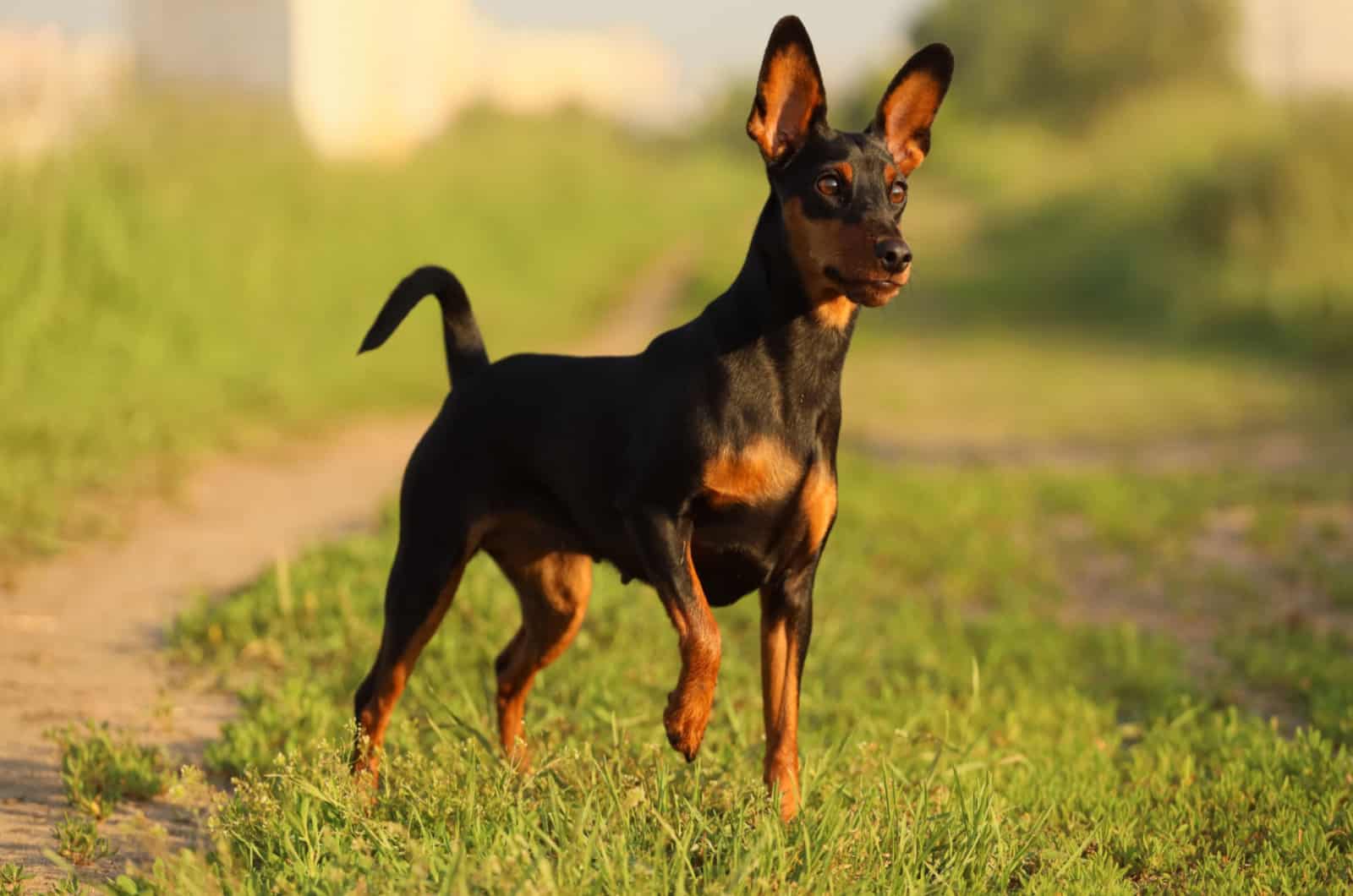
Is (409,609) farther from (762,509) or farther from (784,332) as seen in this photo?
(784,332)

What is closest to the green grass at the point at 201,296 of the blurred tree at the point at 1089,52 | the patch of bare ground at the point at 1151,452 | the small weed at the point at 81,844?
the small weed at the point at 81,844

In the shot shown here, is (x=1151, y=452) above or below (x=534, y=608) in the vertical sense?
above

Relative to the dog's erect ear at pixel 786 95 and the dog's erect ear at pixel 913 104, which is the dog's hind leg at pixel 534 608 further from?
the dog's erect ear at pixel 913 104

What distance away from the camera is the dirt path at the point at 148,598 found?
3.86 metres

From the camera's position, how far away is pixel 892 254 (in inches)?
117

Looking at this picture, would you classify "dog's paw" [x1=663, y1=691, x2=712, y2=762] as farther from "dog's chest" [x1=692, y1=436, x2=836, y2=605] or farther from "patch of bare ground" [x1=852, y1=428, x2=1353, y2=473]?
"patch of bare ground" [x1=852, y1=428, x2=1353, y2=473]

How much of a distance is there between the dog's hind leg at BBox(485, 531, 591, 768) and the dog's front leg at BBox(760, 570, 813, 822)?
556mm

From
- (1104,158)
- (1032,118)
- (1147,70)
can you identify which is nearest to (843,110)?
(1032,118)

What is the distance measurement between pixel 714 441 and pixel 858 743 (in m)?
1.23

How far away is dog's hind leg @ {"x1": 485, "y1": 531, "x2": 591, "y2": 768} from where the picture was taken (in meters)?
3.70

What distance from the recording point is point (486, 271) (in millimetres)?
16156

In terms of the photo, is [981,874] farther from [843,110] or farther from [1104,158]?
[843,110]

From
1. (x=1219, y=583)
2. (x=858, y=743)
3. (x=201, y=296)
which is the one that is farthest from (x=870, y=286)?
(x=201, y=296)

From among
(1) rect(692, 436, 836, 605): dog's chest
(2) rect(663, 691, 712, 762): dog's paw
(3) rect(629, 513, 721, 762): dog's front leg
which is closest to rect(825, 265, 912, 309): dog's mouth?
(1) rect(692, 436, 836, 605): dog's chest
